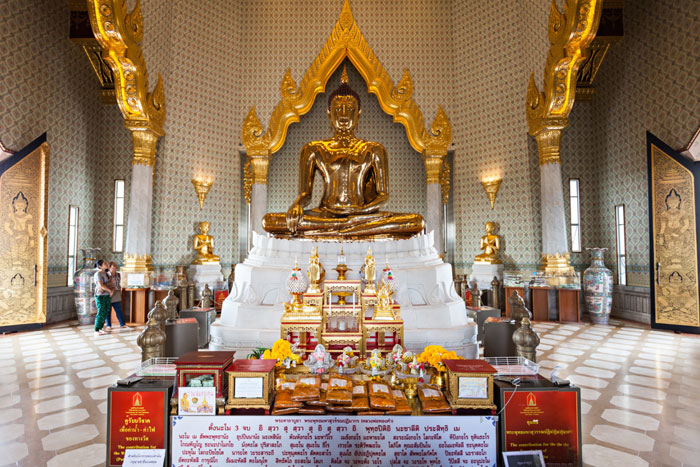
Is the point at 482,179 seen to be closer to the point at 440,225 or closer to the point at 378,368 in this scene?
the point at 440,225

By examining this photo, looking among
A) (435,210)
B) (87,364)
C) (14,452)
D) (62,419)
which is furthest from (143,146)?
(14,452)

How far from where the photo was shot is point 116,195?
851 centimetres

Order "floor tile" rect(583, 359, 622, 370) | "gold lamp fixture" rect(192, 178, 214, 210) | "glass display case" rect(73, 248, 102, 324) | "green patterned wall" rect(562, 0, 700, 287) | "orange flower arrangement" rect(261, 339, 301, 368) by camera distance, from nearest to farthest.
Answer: "orange flower arrangement" rect(261, 339, 301, 368), "floor tile" rect(583, 359, 622, 370), "green patterned wall" rect(562, 0, 700, 287), "glass display case" rect(73, 248, 102, 324), "gold lamp fixture" rect(192, 178, 214, 210)

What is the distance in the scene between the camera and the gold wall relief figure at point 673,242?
6.13m

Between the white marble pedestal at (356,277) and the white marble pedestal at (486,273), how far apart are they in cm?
398

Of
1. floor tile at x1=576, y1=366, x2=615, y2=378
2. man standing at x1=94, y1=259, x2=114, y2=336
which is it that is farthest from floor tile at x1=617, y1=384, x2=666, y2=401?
man standing at x1=94, y1=259, x2=114, y2=336

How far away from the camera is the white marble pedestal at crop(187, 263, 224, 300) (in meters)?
8.08

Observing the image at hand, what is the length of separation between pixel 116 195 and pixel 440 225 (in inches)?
281

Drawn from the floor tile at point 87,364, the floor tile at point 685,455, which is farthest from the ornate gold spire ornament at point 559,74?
the floor tile at point 87,364

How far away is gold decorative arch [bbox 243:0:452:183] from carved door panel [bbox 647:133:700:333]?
13.2 feet

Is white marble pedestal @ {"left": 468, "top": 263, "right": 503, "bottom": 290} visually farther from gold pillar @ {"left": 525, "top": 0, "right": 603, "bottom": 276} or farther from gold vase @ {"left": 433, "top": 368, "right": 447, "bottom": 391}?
gold vase @ {"left": 433, "top": 368, "right": 447, "bottom": 391}

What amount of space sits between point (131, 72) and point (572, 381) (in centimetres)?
785

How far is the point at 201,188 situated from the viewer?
8.57m

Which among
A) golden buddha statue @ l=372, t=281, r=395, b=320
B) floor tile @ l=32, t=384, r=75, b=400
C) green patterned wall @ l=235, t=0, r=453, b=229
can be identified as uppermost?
green patterned wall @ l=235, t=0, r=453, b=229
